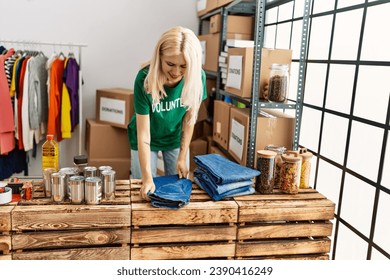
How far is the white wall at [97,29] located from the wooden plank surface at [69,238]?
2.92 metres

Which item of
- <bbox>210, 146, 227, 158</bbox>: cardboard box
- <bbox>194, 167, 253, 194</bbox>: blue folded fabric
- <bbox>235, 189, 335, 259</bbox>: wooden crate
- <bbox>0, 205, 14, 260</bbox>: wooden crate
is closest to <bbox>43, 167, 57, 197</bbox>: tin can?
<bbox>0, 205, 14, 260</bbox>: wooden crate

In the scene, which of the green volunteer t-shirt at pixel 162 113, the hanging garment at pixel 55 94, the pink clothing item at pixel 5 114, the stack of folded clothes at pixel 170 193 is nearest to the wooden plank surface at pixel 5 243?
the stack of folded clothes at pixel 170 193

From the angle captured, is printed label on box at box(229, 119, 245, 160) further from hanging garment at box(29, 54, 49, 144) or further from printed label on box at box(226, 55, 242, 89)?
hanging garment at box(29, 54, 49, 144)

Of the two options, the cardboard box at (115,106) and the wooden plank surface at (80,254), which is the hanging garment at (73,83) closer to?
the cardboard box at (115,106)

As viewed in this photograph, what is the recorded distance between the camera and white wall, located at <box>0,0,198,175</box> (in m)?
4.17

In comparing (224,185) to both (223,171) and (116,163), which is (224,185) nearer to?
(223,171)

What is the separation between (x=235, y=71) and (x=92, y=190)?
137cm

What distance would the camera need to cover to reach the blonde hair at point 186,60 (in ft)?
5.69

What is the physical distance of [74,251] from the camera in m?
1.71

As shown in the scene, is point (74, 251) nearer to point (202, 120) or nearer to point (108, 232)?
point (108, 232)

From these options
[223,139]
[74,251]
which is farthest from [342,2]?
[74,251]

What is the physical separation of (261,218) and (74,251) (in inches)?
33.6

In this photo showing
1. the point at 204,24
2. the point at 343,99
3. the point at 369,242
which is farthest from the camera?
the point at 204,24

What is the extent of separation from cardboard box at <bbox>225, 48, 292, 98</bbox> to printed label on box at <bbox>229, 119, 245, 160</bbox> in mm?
207
